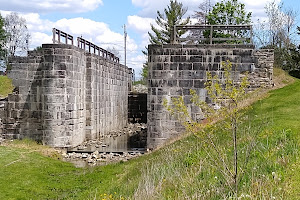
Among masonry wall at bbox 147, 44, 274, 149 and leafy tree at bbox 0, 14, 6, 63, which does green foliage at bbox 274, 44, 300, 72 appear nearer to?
masonry wall at bbox 147, 44, 274, 149

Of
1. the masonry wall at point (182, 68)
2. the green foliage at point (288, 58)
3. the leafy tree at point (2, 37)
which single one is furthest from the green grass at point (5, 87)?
the leafy tree at point (2, 37)

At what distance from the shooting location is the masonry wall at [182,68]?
14234mm

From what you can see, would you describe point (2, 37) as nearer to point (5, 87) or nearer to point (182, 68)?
point (5, 87)

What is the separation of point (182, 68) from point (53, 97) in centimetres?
552

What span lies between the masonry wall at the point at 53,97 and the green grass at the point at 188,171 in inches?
49.5

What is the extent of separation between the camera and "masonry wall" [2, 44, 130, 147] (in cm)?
1570

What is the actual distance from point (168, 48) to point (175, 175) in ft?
25.4

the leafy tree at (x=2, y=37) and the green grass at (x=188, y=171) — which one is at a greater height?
the leafy tree at (x=2, y=37)

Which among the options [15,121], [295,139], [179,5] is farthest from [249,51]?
[179,5]

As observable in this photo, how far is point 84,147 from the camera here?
55.2 ft

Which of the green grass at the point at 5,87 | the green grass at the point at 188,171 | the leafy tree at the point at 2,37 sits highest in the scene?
the leafy tree at the point at 2,37

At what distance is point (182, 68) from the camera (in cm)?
1430

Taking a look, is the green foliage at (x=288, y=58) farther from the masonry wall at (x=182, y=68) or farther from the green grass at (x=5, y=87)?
the green grass at (x=5, y=87)

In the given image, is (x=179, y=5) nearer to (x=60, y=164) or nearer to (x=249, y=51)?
(x=249, y=51)
